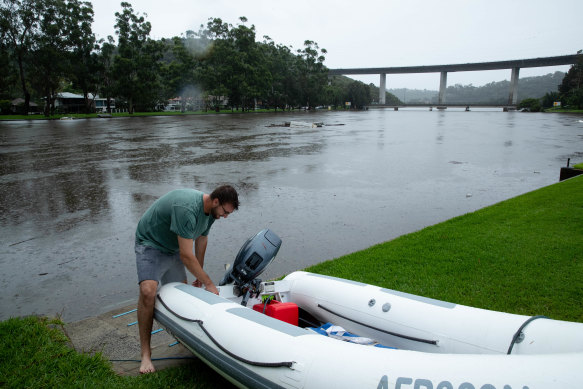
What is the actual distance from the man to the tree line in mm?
55875

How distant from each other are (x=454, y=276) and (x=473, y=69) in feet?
410

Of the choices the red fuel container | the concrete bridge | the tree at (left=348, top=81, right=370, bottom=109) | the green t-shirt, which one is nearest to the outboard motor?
the red fuel container

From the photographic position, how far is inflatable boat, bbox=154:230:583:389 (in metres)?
2.14

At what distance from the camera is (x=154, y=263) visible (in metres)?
3.51

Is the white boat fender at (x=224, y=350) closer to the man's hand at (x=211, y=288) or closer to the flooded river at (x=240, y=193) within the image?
the man's hand at (x=211, y=288)

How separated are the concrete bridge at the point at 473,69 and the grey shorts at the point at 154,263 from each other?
93.6 m

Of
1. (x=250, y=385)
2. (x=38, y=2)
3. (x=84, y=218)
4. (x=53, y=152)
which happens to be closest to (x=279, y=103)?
(x=38, y=2)

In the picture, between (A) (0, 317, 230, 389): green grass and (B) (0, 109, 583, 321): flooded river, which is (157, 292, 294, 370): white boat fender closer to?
(A) (0, 317, 230, 389): green grass

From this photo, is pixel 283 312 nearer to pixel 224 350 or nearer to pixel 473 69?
pixel 224 350

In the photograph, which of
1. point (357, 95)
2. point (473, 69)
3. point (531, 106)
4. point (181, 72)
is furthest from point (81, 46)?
point (473, 69)

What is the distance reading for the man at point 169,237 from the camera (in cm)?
335

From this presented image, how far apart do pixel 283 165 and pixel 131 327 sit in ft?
34.7

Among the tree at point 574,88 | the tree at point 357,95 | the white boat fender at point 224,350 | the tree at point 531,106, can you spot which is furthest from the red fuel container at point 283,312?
the tree at point 357,95

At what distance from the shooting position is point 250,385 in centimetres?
262
